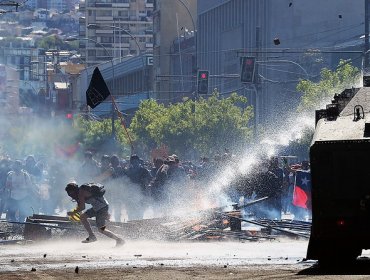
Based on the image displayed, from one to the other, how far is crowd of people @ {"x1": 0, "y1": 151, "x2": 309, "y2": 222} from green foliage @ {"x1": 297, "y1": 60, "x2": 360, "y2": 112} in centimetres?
1935

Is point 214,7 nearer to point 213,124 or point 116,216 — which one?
point 213,124

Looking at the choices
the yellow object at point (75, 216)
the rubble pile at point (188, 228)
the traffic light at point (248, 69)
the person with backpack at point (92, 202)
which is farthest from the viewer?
the traffic light at point (248, 69)

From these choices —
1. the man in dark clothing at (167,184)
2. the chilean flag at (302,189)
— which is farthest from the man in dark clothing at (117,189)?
the chilean flag at (302,189)

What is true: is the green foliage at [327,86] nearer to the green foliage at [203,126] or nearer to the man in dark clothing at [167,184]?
the green foliage at [203,126]

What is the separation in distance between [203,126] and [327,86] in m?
16.8

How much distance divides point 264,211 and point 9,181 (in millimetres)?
8035

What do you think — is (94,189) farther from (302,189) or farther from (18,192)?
(18,192)

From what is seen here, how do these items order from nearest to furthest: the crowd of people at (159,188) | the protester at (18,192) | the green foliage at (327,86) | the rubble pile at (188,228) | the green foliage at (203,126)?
the rubble pile at (188,228) → the crowd of people at (159,188) → the protester at (18,192) → the green foliage at (327,86) → the green foliage at (203,126)

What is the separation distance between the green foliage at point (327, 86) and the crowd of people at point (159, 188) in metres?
19.3

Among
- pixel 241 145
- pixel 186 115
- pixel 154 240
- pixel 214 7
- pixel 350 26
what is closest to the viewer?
pixel 154 240

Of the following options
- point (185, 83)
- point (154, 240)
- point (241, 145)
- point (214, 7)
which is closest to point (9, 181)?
point (154, 240)

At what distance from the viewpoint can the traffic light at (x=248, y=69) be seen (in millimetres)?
62969

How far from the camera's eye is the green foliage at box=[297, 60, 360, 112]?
6028 centimetres

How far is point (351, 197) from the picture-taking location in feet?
59.4
